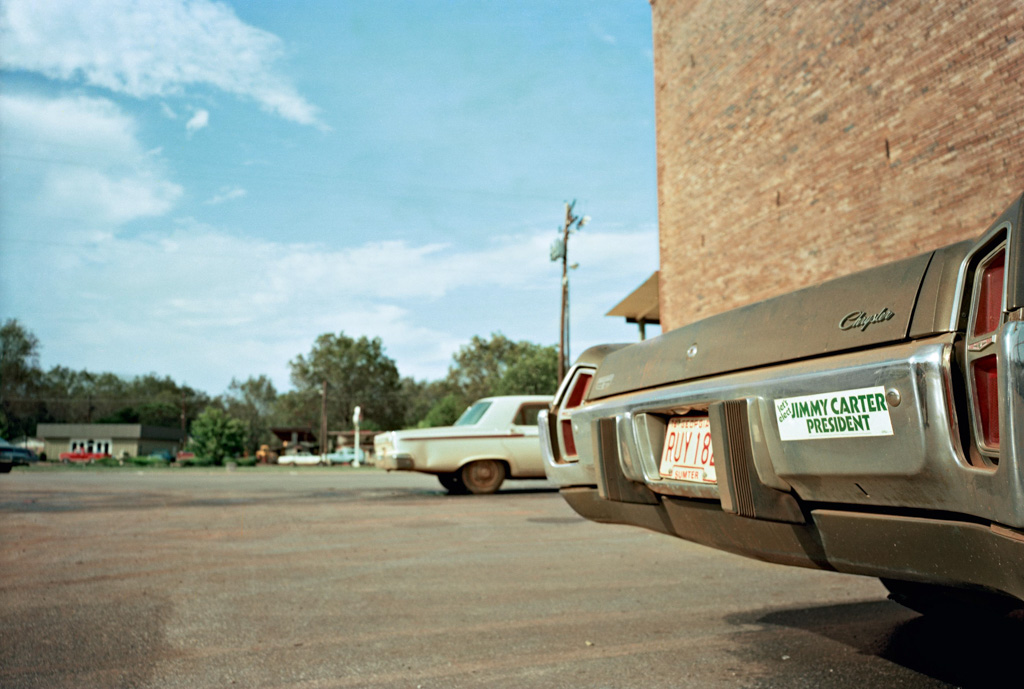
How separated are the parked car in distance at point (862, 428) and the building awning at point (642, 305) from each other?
44.4 ft

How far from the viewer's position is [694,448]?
3.28 m

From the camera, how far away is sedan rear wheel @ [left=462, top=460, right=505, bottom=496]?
13.7 meters

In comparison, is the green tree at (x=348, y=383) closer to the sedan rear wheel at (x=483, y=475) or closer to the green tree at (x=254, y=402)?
the green tree at (x=254, y=402)

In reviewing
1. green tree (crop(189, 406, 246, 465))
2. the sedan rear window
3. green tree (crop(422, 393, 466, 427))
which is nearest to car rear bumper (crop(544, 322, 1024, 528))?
the sedan rear window

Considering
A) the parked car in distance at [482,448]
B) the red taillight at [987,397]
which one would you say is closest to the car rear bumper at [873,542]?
the red taillight at [987,397]

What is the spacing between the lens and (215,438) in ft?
189

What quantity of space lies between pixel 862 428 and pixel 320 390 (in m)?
95.2

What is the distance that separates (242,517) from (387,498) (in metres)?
3.51

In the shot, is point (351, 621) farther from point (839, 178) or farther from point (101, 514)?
point (839, 178)

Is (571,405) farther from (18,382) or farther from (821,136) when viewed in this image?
(18,382)

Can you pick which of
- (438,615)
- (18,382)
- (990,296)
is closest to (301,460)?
(18,382)

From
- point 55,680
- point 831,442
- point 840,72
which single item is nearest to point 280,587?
point 55,680

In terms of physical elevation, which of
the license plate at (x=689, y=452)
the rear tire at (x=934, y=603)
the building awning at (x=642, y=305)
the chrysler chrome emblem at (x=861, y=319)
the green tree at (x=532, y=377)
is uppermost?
the green tree at (x=532, y=377)

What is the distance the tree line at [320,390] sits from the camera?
247 ft
